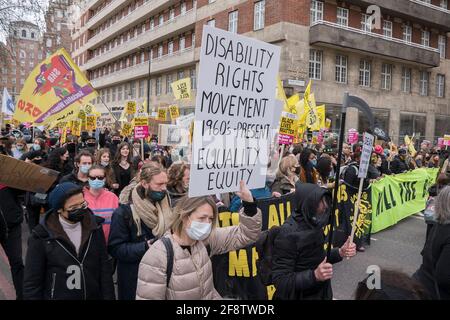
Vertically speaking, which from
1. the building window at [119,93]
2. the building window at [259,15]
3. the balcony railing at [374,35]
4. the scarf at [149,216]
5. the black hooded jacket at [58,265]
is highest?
the building window at [259,15]

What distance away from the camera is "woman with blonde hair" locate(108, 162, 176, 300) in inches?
126

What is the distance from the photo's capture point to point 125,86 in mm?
46156

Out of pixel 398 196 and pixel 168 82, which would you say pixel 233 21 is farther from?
pixel 398 196

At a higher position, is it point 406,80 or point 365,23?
point 365,23

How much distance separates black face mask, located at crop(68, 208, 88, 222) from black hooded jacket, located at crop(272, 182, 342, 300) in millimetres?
1460

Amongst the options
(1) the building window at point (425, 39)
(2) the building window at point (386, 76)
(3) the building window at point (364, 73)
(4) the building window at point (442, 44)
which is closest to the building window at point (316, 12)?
(3) the building window at point (364, 73)

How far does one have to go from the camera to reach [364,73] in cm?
2847

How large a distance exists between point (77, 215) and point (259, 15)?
25249 mm

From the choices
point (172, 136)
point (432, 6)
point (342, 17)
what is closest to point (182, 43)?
point (342, 17)

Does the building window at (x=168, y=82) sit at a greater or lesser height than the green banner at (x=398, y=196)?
greater

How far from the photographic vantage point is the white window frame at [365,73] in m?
28.3

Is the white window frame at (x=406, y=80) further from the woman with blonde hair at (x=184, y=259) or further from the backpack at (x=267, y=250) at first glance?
the woman with blonde hair at (x=184, y=259)

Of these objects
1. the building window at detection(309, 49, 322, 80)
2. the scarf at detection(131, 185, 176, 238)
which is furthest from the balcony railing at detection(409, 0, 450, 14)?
the scarf at detection(131, 185, 176, 238)

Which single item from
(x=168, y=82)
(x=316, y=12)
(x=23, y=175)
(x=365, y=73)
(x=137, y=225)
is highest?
(x=316, y=12)
